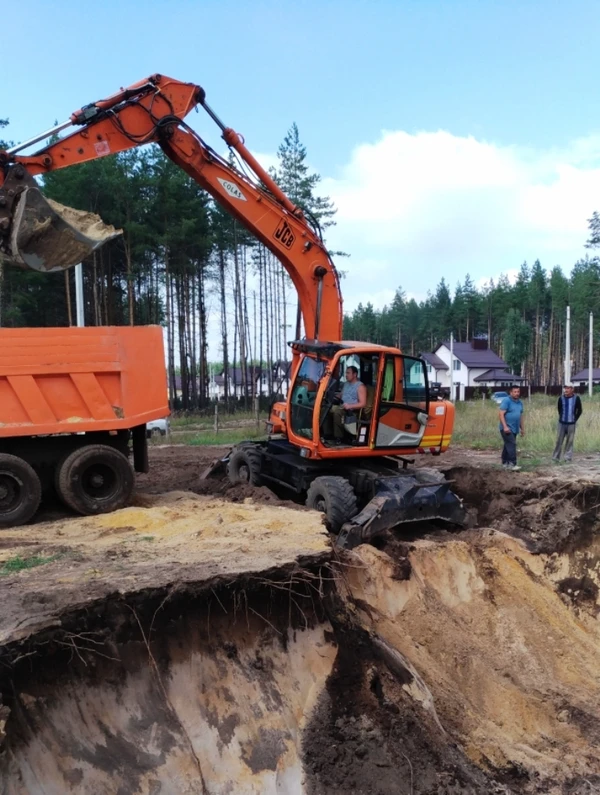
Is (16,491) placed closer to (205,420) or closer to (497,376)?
(205,420)

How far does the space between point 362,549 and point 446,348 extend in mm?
61005

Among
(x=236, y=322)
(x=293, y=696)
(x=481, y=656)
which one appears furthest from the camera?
(x=236, y=322)

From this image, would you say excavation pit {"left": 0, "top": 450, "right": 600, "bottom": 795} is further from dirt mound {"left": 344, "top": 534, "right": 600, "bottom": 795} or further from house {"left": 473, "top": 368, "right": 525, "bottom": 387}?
house {"left": 473, "top": 368, "right": 525, "bottom": 387}

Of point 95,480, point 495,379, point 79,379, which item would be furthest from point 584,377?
point 79,379

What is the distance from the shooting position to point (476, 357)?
63219 mm

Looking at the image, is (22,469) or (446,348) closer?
(22,469)

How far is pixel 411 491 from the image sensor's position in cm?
735

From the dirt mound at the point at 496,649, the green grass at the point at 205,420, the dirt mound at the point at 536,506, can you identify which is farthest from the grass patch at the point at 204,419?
the dirt mound at the point at 496,649

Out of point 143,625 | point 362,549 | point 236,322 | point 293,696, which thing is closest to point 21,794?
point 143,625

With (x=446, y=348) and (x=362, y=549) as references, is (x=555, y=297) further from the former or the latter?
(x=362, y=549)

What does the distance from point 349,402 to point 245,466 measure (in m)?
2.23

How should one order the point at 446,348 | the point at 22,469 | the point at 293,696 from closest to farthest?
the point at 293,696
the point at 22,469
the point at 446,348

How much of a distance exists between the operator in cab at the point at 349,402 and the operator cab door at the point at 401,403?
0.24 meters

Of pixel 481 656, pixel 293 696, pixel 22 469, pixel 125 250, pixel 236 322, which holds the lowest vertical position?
pixel 481 656
